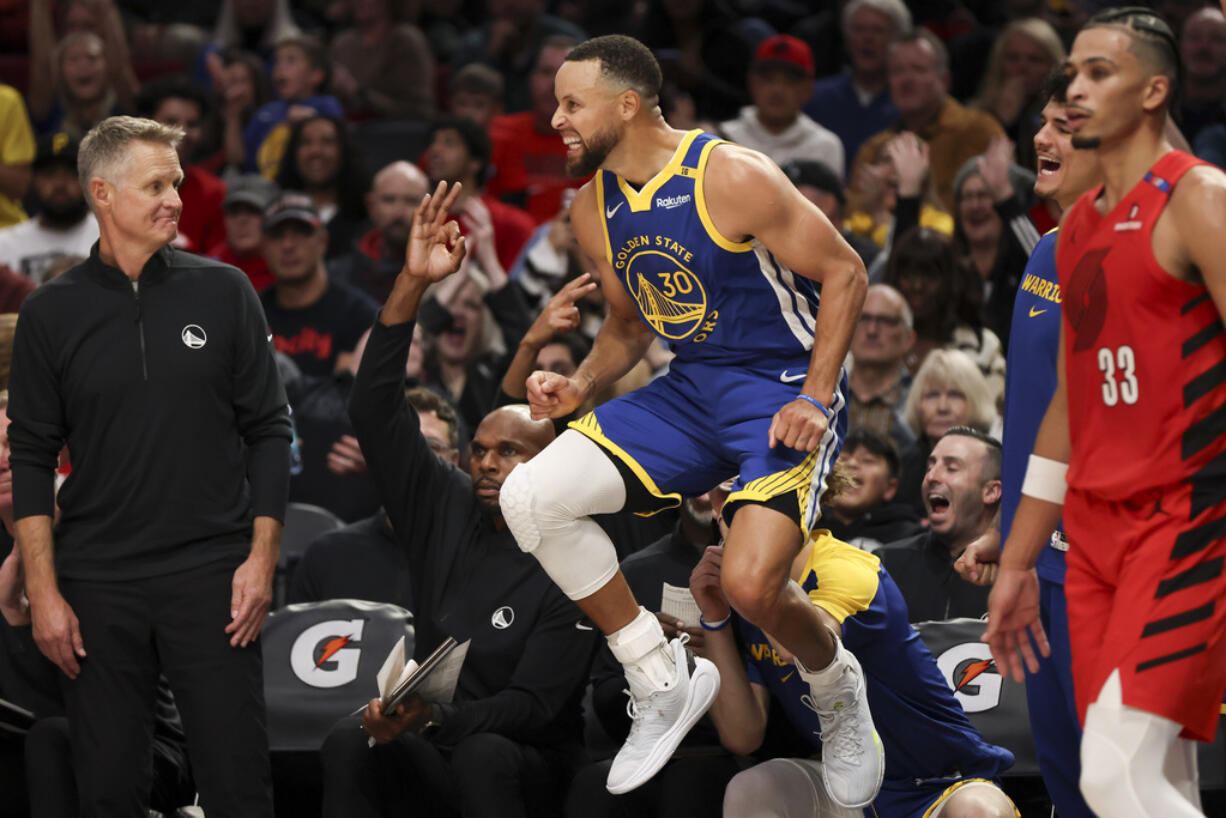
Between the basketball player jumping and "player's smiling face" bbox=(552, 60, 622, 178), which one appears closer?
the basketball player jumping

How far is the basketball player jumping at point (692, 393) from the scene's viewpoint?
12.9 feet

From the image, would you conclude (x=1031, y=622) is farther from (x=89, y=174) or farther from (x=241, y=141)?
(x=241, y=141)

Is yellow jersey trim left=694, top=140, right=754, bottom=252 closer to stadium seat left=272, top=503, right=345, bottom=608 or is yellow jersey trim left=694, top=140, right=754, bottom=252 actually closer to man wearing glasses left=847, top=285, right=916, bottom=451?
stadium seat left=272, top=503, right=345, bottom=608

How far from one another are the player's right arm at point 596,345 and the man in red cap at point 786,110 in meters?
4.84

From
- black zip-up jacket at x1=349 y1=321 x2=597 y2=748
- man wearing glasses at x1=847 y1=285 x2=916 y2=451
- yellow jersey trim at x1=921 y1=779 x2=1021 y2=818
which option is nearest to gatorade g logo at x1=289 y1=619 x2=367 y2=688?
black zip-up jacket at x1=349 y1=321 x2=597 y2=748

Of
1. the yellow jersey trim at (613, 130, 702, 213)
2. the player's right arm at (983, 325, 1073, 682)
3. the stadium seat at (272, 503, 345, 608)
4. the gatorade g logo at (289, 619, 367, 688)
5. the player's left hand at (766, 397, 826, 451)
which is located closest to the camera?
the player's right arm at (983, 325, 1073, 682)

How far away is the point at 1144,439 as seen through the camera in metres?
3.03

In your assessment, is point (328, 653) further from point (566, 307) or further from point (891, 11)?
point (891, 11)

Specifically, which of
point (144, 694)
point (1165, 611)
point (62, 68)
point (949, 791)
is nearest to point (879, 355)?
point (949, 791)

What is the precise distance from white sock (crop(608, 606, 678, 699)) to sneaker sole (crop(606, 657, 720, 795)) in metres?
0.10

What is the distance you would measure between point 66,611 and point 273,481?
24.7 inches

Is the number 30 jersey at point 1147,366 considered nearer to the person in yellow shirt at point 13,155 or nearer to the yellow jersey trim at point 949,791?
the yellow jersey trim at point 949,791

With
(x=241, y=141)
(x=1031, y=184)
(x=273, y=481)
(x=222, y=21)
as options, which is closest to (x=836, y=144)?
(x=1031, y=184)

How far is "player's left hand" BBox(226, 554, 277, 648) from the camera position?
4.20 meters
